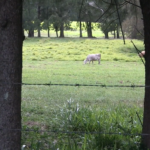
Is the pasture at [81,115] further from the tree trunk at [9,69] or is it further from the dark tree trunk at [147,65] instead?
the tree trunk at [9,69]

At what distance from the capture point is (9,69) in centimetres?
338

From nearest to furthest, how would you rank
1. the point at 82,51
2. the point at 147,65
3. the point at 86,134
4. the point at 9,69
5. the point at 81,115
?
the point at 9,69 < the point at 147,65 < the point at 86,134 < the point at 81,115 < the point at 82,51

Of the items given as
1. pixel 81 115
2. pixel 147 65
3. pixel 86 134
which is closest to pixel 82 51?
pixel 81 115

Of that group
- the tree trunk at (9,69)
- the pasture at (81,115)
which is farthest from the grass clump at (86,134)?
the tree trunk at (9,69)

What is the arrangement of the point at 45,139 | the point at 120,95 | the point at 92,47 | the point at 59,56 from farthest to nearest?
the point at 92,47, the point at 59,56, the point at 120,95, the point at 45,139

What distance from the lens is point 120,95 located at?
36.2 ft

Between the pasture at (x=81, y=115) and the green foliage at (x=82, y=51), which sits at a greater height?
A: the green foliage at (x=82, y=51)

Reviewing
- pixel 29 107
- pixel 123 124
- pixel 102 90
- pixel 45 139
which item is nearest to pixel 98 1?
pixel 123 124

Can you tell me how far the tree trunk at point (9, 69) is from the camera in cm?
337

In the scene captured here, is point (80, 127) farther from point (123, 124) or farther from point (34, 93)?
point (34, 93)

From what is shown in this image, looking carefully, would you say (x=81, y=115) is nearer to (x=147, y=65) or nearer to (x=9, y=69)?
(x=147, y=65)

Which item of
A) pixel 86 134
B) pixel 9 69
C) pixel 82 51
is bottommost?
pixel 86 134

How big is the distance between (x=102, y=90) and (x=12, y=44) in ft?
29.2

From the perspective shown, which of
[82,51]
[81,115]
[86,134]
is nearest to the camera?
[86,134]
